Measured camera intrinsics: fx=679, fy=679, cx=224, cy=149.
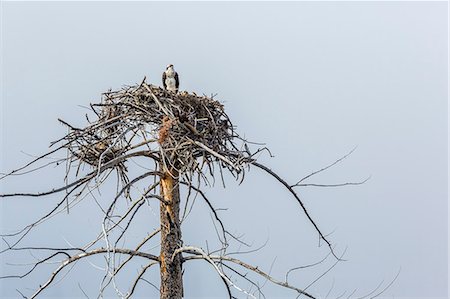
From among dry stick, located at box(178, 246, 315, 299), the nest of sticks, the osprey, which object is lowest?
dry stick, located at box(178, 246, 315, 299)

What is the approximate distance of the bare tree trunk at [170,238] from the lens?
3.08 meters

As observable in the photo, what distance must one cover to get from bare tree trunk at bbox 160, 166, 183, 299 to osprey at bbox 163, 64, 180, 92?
3.56 feet

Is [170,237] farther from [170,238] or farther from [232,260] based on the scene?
[232,260]

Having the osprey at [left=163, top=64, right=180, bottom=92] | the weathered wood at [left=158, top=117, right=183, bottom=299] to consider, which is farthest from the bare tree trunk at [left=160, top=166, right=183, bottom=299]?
the osprey at [left=163, top=64, right=180, bottom=92]

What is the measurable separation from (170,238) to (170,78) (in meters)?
1.35

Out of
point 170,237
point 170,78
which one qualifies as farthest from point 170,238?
point 170,78

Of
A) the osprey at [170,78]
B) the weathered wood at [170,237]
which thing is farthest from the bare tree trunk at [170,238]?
the osprey at [170,78]


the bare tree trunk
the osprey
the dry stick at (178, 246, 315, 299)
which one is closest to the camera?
the dry stick at (178, 246, 315, 299)

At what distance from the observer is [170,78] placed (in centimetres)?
416

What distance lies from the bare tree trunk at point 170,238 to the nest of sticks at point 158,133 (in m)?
0.09

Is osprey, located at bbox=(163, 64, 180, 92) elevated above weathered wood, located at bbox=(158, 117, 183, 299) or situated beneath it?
elevated above

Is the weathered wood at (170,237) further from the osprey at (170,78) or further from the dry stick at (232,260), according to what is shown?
the osprey at (170,78)

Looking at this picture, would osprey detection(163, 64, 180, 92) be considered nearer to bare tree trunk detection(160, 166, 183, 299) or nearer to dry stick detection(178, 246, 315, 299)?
bare tree trunk detection(160, 166, 183, 299)

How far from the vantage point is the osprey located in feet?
13.5
